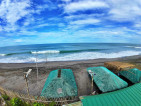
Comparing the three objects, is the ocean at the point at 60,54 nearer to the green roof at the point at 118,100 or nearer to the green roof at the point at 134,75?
the green roof at the point at 118,100

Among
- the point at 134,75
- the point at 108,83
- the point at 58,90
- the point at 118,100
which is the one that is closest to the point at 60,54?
the point at 134,75

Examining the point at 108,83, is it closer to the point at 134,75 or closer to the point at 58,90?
the point at 134,75

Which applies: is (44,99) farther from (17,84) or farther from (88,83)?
(17,84)

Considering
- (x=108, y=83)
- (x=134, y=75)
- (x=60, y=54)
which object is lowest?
(x=108, y=83)

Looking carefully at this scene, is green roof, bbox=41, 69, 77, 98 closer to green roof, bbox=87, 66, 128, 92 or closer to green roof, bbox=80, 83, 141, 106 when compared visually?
green roof, bbox=80, 83, 141, 106

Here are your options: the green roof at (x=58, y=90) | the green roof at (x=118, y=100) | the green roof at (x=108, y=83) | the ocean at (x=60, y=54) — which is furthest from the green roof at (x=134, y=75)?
the ocean at (x=60, y=54)

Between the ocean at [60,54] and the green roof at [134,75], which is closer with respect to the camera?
the green roof at [134,75]

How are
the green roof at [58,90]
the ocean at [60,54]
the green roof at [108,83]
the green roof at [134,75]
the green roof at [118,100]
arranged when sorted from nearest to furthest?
the green roof at [118,100] < the green roof at [58,90] < the green roof at [108,83] < the green roof at [134,75] < the ocean at [60,54]

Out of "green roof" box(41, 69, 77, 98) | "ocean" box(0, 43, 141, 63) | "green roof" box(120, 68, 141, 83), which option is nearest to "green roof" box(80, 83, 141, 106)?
"green roof" box(41, 69, 77, 98)

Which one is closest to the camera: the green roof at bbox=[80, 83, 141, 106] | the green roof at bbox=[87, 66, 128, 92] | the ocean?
the green roof at bbox=[80, 83, 141, 106]

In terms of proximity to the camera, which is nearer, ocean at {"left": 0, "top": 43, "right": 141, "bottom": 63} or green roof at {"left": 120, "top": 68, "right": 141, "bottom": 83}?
green roof at {"left": 120, "top": 68, "right": 141, "bottom": 83}

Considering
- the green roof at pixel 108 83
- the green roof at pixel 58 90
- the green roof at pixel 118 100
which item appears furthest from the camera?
the green roof at pixel 108 83

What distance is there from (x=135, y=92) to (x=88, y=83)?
16.3 feet

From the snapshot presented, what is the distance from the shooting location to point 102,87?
23.0 ft
